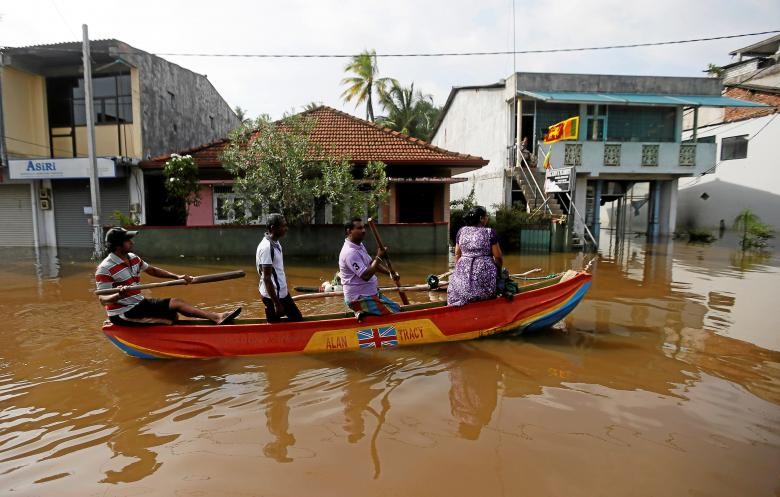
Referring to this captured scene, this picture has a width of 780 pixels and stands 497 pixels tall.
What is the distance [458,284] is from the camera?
588 cm

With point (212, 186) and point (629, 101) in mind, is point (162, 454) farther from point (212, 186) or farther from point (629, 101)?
point (629, 101)

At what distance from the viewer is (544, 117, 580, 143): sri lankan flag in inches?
666

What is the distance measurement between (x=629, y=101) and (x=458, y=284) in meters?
15.9

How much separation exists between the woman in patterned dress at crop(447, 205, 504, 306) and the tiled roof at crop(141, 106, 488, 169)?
29.5ft

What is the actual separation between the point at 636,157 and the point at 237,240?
50.6 feet

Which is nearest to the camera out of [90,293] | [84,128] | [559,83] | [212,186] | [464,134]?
[90,293]

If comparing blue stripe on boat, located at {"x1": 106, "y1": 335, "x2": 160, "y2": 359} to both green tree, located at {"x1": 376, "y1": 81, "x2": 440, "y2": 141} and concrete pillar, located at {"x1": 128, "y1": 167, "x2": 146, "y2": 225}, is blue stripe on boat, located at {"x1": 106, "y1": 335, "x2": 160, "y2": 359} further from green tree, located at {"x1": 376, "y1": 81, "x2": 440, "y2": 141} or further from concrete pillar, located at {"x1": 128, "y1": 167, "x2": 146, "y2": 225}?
green tree, located at {"x1": 376, "y1": 81, "x2": 440, "y2": 141}

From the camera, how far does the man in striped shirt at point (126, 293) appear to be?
5.06 meters

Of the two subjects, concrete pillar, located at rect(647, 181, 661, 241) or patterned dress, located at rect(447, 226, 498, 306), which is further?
concrete pillar, located at rect(647, 181, 661, 241)

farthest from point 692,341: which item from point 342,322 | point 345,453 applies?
point 345,453

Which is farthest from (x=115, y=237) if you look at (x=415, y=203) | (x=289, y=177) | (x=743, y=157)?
(x=743, y=157)

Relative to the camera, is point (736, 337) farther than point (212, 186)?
No

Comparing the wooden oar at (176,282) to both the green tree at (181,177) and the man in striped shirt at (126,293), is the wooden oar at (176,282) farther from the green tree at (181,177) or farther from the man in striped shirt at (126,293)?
Answer: the green tree at (181,177)

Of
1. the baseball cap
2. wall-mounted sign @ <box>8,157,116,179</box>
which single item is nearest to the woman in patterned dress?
the baseball cap
